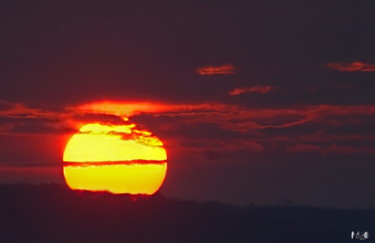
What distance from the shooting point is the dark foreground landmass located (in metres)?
58.4

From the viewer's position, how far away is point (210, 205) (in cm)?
7300

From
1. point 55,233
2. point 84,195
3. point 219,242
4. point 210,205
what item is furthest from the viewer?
point 210,205

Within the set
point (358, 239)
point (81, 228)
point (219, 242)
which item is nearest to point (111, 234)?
point (81, 228)

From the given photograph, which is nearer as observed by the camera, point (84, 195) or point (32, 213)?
point (32, 213)

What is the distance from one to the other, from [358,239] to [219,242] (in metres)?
12.3

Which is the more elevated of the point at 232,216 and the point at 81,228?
the point at 232,216

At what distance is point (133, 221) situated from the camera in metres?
64.4

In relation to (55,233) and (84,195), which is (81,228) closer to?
(55,233)

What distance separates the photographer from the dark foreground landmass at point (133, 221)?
5838cm

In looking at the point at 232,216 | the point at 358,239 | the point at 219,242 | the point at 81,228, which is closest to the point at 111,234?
the point at 81,228

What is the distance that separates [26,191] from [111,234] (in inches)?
299

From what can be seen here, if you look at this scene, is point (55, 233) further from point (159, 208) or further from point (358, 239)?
point (358, 239)

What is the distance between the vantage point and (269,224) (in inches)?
2781

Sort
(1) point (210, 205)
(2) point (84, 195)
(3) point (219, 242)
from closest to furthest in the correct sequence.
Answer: (3) point (219, 242), (2) point (84, 195), (1) point (210, 205)
